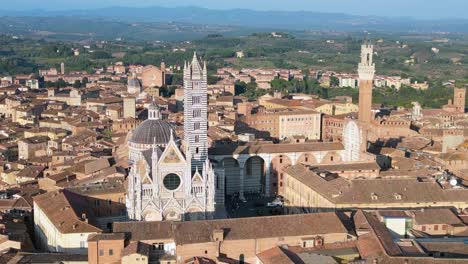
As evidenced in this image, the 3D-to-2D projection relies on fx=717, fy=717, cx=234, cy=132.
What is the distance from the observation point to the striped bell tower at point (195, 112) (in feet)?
151

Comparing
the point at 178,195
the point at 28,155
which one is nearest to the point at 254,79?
the point at 28,155

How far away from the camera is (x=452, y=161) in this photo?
52656 mm

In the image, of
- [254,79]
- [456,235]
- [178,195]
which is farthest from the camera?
[254,79]

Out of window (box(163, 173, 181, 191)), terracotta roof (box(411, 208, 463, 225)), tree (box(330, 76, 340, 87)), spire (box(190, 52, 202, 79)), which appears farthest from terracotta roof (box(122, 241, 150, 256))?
tree (box(330, 76, 340, 87))

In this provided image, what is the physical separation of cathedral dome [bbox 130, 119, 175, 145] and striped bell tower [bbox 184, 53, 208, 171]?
213cm

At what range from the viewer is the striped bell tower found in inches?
1807

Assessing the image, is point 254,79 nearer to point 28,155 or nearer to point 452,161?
point 28,155

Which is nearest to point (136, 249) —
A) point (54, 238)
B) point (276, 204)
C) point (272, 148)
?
point (54, 238)

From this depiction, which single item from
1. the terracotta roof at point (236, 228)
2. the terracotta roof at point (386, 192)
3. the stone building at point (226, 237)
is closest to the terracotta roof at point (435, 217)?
the terracotta roof at point (386, 192)

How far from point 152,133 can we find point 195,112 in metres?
3.45

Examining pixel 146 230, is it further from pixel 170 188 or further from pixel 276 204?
pixel 276 204

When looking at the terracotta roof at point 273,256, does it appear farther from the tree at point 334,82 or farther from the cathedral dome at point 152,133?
the tree at point 334,82

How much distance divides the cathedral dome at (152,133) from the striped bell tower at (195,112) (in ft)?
6.99

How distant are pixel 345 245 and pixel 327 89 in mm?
88853
